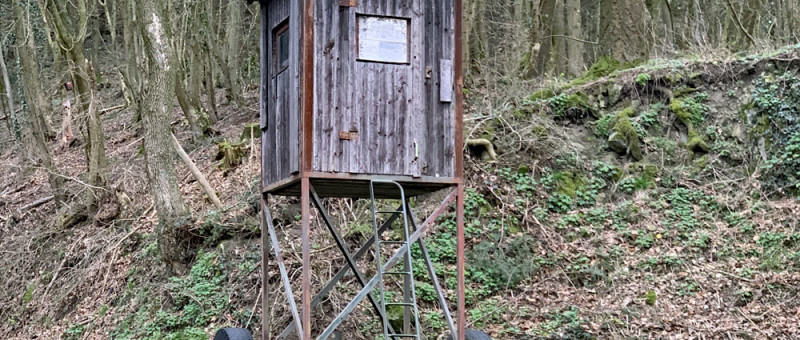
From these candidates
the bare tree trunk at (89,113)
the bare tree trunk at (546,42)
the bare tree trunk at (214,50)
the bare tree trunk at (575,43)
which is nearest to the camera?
the bare tree trunk at (89,113)

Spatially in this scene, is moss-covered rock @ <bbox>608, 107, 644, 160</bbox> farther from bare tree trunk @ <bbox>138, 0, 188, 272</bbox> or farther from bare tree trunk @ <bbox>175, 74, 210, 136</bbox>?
bare tree trunk @ <bbox>175, 74, 210, 136</bbox>

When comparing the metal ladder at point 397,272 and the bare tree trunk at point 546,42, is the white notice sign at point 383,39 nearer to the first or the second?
the metal ladder at point 397,272

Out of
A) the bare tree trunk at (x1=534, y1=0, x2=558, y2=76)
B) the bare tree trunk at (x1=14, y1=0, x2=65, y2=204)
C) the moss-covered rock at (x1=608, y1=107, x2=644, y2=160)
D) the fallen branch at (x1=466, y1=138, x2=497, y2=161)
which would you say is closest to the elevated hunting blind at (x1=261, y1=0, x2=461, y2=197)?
the fallen branch at (x1=466, y1=138, x2=497, y2=161)

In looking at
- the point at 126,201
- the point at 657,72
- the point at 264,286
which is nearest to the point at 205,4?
the point at 126,201

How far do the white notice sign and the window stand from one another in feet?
3.46

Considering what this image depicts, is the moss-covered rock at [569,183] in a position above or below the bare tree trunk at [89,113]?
below

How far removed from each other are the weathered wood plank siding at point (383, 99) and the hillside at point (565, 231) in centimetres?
343

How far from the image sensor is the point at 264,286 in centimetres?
1129

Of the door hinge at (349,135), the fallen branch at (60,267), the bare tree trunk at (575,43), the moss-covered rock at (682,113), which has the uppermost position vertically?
the bare tree trunk at (575,43)

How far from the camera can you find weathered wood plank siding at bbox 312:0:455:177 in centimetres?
984

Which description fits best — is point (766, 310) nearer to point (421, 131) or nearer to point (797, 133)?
point (797, 133)

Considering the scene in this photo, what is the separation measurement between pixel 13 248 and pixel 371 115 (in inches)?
425

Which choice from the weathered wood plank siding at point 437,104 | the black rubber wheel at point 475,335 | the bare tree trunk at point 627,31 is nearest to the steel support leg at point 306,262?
the weathered wood plank siding at point 437,104

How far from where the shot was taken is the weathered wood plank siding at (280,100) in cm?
997
